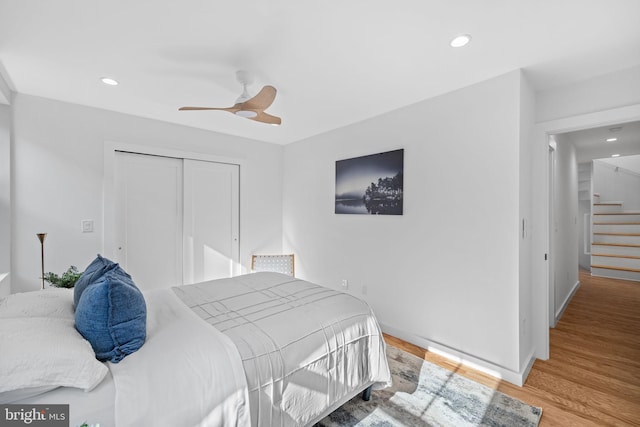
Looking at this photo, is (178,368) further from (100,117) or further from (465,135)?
(100,117)

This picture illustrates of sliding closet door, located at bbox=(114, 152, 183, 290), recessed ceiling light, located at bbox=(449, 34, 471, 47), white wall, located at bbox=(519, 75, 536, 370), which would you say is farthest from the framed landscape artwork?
sliding closet door, located at bbox=(114, 152, 183, 290)

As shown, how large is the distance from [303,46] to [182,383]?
202cm

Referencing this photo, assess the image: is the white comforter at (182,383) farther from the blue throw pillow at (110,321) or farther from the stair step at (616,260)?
the stair step at (616,260)

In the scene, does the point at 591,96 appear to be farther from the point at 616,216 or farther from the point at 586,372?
the point at 616,216

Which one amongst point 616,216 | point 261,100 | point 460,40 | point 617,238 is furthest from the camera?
point 616,216

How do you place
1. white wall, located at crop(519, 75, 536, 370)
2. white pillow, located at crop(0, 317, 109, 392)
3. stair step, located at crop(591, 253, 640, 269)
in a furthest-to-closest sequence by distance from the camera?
1. stair step, located at crop(591, 253, 640, 269)
2. white wall, located at crop(519, 75, 536, 370)
3. white pillow, located at crop(0, 317, 109, 392)

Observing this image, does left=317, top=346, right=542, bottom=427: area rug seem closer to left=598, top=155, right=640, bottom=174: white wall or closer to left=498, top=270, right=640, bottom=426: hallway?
left=498, top=270, right=640, bottom=426: hallway

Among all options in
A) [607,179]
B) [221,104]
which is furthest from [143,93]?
[607,179]

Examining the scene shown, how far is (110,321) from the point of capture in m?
1.22

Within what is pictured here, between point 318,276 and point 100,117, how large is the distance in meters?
3.20

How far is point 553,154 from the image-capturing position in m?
2.85

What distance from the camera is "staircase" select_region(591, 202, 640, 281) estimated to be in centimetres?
527

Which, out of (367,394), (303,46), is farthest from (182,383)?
(303,46)

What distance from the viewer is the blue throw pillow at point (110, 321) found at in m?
1.20
